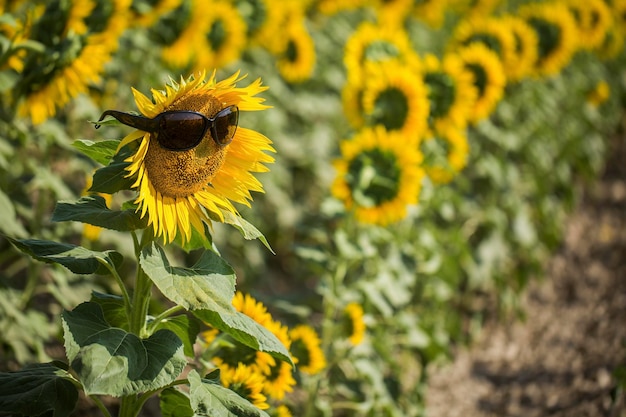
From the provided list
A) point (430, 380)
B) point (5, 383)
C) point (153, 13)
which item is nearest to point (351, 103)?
point (153, 13)

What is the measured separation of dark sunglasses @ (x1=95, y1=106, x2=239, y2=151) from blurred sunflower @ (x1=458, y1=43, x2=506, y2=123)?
2.21 meters

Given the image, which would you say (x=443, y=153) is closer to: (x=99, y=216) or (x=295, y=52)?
(x=295, y=52)

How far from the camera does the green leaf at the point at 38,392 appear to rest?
4.42 ft

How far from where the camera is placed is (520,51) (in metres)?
4.02

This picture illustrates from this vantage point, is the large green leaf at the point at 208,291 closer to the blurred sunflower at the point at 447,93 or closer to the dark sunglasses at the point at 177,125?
the dark sunglasses at the point at 177,125

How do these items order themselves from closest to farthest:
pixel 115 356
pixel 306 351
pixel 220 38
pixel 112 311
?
pixel 115 356
pixel 112 311
pixel 306 351
pixel 220 38

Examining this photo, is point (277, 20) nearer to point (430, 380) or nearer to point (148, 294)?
point (430, 380)

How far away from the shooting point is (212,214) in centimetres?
149

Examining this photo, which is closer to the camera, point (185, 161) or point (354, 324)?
point (185, 161)

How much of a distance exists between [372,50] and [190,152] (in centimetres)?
195

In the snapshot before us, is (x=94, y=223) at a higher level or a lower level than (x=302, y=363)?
higher

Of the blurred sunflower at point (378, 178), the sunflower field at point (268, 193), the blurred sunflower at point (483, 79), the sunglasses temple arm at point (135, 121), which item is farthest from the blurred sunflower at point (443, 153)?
the sunglasses temple arm at point (135, 121)

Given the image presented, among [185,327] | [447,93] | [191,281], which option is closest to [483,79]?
[447,93]

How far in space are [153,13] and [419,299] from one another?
1743 millimetres
